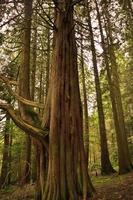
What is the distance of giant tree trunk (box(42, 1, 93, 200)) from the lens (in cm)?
611

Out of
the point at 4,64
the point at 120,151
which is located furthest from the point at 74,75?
the point at 120,151

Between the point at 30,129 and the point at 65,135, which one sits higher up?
the point at 30,129

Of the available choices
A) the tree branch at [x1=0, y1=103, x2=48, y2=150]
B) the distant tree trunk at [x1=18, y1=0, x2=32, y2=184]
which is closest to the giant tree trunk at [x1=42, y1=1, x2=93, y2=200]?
the tree branch at [x1=0, y1=103, x2=48, y2=150]

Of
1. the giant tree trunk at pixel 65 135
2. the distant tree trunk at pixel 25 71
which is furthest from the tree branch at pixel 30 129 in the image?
the distant tree trunk at pixel 25 71

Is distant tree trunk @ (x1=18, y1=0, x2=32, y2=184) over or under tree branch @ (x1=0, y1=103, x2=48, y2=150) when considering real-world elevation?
over

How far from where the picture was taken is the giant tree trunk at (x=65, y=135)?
241 inches

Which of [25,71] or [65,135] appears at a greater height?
[25,71]

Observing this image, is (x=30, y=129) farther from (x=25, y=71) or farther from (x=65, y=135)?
(x=25, y=71)

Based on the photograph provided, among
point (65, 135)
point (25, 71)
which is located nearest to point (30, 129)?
point (65, 135)

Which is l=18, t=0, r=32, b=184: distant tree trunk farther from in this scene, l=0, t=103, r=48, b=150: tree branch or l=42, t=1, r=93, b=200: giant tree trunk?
l=42, t=1, r=93, b=200: giant tree trunk

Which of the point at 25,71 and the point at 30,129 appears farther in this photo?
the point at 25,71

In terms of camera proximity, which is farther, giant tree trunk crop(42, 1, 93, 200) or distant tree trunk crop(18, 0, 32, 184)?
distant tree trunk crop(18, 0, 32, 184)

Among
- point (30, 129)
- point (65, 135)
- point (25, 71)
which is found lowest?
point (65, 135)

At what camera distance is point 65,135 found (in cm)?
641
